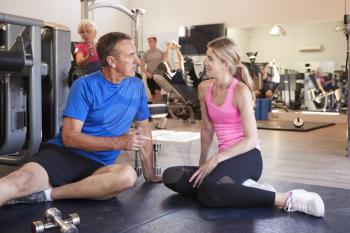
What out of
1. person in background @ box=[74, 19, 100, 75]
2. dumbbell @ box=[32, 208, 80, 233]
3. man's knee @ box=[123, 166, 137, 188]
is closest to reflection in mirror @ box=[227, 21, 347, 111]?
person in background @ box=[74, 19, 100, 75]

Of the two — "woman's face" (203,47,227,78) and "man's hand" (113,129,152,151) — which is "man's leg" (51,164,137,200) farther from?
"woman's face" (203,47,227,78)

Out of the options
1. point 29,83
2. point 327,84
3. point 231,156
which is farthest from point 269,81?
point 231,156

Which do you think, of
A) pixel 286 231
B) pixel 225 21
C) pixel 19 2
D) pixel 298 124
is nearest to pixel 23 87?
pixel 286 231

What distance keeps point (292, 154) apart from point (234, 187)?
205cm

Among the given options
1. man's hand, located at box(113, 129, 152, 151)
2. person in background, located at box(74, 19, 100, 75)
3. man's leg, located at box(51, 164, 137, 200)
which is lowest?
man's leg, located at box(51, 164, 137, 200)

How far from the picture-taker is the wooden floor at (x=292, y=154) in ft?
9.34

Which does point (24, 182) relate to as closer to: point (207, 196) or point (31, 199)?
point (31, 199)

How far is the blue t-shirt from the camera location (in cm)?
196

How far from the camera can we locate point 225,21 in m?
8.41

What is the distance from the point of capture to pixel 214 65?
2018mm

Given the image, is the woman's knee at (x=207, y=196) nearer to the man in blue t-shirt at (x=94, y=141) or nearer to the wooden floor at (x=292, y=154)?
the man in blue t-shirt at (x=94, y=141)

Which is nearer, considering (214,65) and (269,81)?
(214,65)

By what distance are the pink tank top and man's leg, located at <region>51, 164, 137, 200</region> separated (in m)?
0.47

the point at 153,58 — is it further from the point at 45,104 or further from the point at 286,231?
the point at 286,231
